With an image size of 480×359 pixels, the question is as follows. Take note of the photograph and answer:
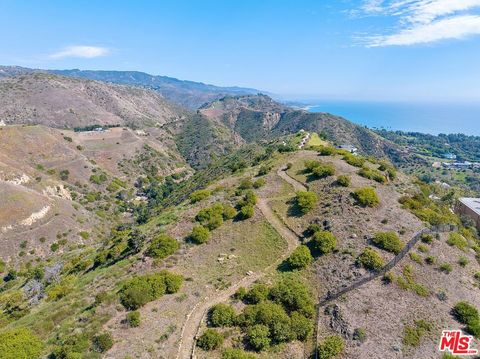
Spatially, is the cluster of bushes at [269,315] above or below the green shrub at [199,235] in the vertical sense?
below

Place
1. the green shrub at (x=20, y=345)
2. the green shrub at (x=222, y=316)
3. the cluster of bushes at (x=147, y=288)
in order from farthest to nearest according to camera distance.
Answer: the cluster of bushes at (x=147, y=288) → the green shrub at (x=222, y=316) → the green shrub at (x=20, y=345)

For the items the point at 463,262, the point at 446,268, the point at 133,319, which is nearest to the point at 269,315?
the point at 133,319

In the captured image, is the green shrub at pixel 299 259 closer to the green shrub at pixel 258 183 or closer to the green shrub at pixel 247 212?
the green shrub at pixel 247 212

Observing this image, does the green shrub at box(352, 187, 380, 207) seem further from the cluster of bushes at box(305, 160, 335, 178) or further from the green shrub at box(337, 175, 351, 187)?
the cluster of bushes at box(305, 160, 335, 178)

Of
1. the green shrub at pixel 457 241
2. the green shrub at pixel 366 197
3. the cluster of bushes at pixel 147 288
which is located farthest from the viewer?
the green shrub at pixel 366 197

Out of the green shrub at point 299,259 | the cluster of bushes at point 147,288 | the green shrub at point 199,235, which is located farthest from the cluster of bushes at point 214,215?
the green shrub at point 299,259

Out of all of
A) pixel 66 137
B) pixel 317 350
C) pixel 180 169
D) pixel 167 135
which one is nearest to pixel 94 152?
pixel 66 137

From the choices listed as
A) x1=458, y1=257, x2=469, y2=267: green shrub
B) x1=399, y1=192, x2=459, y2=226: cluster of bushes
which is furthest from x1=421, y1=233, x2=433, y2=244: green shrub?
x1=399, y1=192, x2=459, y2=226: cluster of bushes

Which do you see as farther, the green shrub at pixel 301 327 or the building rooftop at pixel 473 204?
the building rooftop at pixel 473 204
